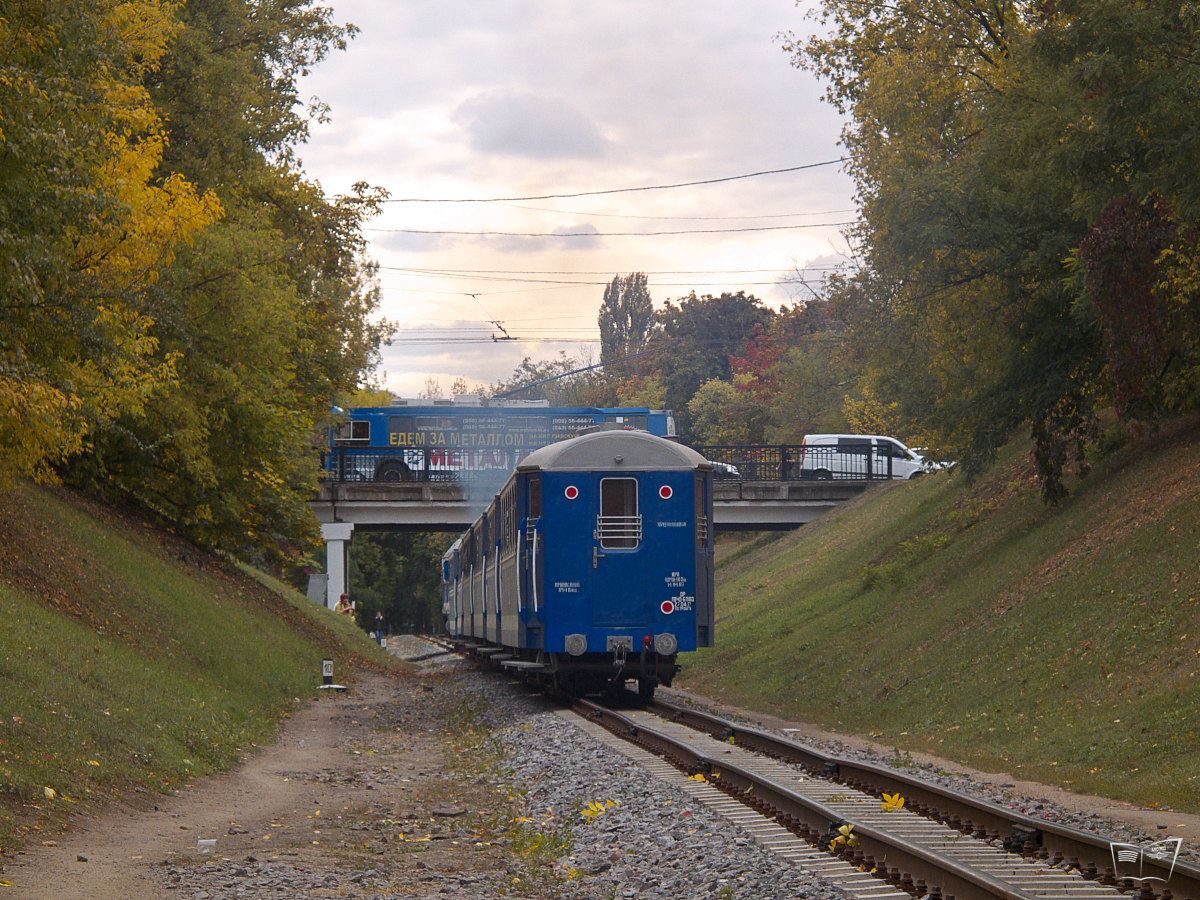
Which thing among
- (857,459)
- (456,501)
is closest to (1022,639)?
(456,501)

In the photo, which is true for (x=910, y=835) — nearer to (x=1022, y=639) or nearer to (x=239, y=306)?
(x=1022, y=639)

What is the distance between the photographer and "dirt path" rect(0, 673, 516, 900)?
29.4ft

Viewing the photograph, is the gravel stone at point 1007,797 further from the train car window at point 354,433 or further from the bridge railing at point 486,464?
the train car window at point 354,433

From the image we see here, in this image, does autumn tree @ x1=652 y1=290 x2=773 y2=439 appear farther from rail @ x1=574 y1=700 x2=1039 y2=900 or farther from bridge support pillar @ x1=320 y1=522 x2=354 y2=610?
rail @ x1=574 y1=700 x2=1039 y2=900

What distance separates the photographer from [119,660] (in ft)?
59.3

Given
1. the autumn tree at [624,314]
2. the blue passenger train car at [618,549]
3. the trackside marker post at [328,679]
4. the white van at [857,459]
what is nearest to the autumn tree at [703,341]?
the autumn tree at [624,314]

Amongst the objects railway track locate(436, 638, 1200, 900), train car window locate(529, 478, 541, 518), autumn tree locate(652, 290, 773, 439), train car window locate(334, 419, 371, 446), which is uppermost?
autumn tree locate(652, 290, 773, 439)

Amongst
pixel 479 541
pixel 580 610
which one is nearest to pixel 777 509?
pixel 479 541

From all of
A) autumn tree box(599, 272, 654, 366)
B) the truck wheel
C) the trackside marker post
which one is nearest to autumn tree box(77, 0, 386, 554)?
the trackside marker post

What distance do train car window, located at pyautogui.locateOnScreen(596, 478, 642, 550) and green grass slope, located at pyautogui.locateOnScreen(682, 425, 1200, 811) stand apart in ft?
12.8

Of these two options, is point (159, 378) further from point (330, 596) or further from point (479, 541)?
point (330, 596)

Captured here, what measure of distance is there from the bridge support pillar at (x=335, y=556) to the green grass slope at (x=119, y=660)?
16352mm

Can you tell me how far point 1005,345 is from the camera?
26.4 m

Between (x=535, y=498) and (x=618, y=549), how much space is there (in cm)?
132
